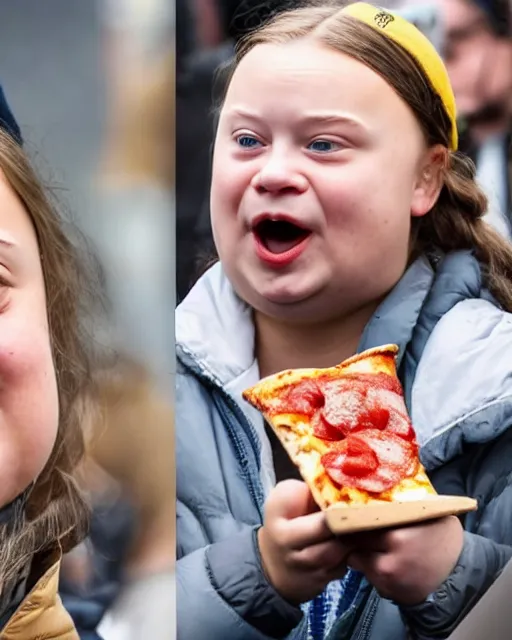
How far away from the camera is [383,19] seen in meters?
3.05

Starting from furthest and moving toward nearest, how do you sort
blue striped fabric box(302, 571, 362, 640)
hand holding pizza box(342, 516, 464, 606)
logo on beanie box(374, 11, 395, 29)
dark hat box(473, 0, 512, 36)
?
dark hat box(473, 0, 512, 36), logo on beanie box(374, 11, 395, 29), blue striped fabric box(302, 571, 362, 640), hand holding pizza box(342, 516, 464, 606)

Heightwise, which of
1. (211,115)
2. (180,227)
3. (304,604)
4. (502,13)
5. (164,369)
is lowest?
(304,604)

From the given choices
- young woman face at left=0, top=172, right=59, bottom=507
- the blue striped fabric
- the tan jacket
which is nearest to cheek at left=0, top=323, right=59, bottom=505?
young woman face at left=0, top=172, right=59, bottom=507

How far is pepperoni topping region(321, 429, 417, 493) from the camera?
9.26 feet

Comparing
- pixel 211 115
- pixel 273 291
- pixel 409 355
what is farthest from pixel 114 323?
pixel 409 355

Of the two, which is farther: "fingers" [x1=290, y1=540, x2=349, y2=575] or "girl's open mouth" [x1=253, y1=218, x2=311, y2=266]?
"girl's open mouth" [x1=253, y1=218, x2=311, y2=266]

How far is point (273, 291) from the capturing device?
304cm

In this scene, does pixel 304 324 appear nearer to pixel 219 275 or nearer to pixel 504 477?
pixel 219 275

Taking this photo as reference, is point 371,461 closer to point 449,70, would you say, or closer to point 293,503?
point 293,503

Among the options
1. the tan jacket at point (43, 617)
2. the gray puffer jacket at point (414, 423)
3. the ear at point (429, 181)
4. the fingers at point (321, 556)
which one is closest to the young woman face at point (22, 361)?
the tan jacket at point (43, 617)

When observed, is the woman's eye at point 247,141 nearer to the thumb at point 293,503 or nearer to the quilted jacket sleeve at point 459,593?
the thumb at point 293,503

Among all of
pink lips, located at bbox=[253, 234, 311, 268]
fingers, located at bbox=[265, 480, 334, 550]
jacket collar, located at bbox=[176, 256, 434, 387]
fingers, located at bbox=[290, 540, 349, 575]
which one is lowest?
fingers, located at bbox=[290, 540, 349, 575]

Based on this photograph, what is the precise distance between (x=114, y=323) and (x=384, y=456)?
0.93 meters

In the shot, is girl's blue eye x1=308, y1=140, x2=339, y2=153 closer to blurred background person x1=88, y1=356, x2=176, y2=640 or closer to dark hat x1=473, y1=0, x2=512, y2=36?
dark hat x1=473, y1=0, x2=512, y2=36
